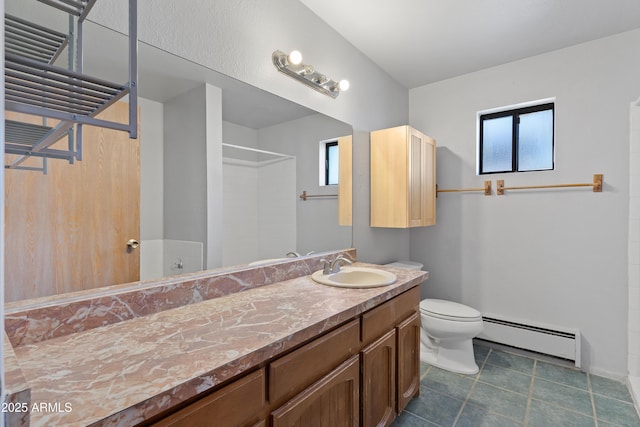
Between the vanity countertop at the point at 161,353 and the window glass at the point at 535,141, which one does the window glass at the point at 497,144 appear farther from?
the vanity countertop at the point at 161,353

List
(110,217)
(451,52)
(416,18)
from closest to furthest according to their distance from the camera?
(110,217)
(416,18)
(451,52)

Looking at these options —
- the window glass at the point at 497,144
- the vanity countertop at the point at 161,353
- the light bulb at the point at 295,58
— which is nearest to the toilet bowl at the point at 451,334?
the vanity countertop at the point at 161,353

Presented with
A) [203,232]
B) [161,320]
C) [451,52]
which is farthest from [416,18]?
[161,320]

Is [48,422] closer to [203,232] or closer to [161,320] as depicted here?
[161,320]

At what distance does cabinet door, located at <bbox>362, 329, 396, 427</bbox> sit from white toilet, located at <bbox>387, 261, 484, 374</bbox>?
2.80 feet

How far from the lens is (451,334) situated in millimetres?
2238

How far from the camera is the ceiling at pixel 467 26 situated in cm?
189

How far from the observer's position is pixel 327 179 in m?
2.10

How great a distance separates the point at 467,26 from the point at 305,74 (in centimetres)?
121

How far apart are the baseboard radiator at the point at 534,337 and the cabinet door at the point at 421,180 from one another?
102cm

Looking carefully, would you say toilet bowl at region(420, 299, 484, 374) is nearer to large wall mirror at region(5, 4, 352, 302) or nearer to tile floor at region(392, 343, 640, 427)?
tile floor at region(392, 343, 640, 427)

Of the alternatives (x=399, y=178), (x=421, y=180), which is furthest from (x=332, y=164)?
(x=421, y=180)

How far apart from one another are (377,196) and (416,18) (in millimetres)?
1261

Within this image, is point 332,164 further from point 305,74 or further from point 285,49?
point 285,49
